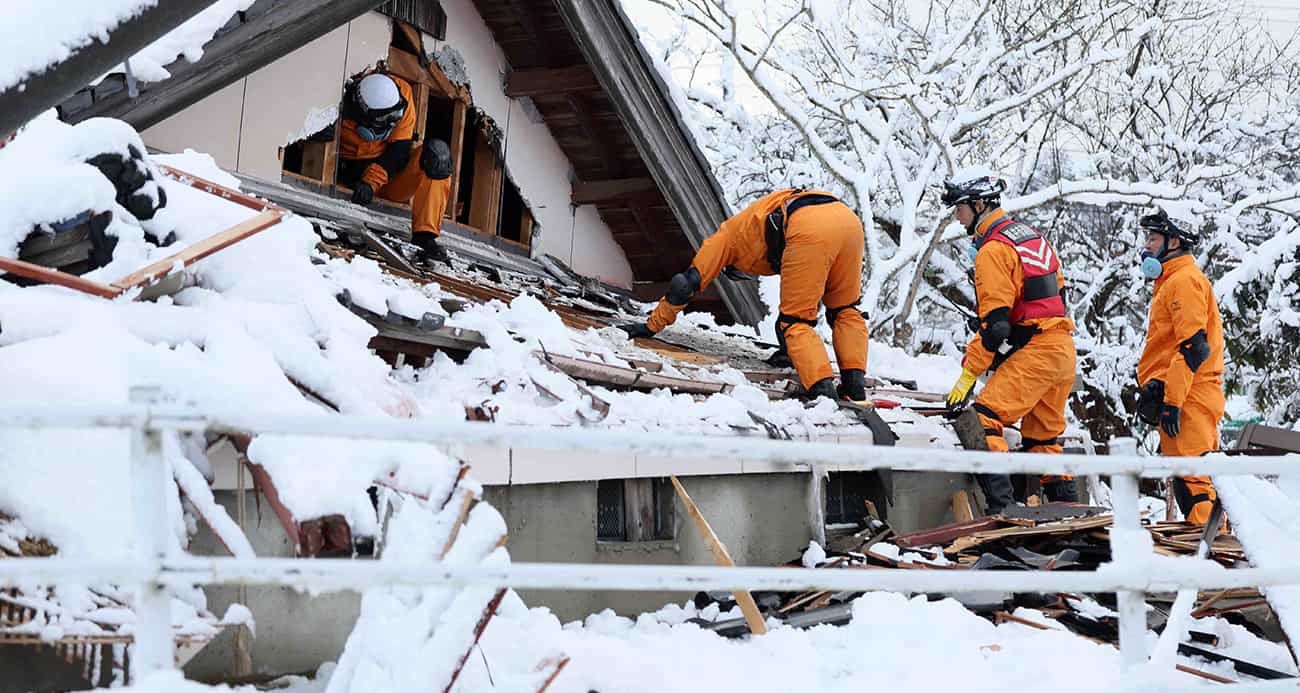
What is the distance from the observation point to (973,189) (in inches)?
286

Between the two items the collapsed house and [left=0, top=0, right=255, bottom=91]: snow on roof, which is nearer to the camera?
[left=0, top=0, right=255, bottom=91]: snow on roof

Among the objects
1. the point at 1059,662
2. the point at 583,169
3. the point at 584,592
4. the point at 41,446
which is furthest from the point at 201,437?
the point at 583,169

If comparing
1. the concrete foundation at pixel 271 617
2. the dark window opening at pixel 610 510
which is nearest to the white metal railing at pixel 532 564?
the concrete foundation at pixel 271 617

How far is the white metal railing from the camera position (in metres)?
1.97

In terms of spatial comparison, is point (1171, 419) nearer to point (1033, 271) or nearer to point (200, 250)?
point (1033, 271)

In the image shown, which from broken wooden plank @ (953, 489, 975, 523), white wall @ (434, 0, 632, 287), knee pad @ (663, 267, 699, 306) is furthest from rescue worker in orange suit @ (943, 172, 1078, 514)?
white wall @ (434, 0, 632, 287)

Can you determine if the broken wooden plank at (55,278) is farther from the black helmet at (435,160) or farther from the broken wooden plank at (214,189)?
the black helmet at (435,160)

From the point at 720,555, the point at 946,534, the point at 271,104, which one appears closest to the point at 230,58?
the point at 271,104

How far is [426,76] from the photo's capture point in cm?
721

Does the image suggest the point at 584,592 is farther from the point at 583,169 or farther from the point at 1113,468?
the point at 583,169

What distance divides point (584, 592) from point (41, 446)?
109 inches

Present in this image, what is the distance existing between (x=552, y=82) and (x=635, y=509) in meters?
3.28

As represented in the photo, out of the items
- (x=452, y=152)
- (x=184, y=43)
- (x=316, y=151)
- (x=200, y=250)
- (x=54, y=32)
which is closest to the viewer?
(x=54, y=32)

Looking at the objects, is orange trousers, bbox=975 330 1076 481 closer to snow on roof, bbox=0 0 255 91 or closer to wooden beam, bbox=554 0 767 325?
wooden beam, bbox=554 0 767 325
